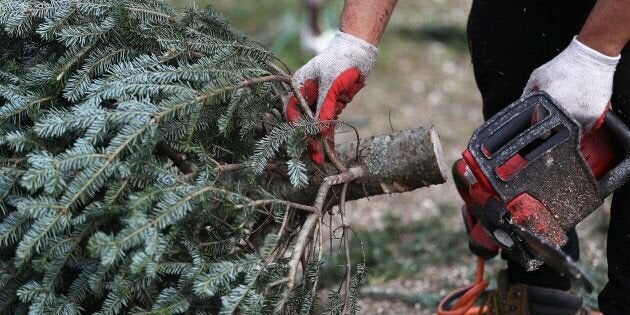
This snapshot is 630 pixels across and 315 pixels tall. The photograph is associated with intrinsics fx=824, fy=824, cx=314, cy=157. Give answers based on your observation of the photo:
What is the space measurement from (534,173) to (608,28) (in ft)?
1.25

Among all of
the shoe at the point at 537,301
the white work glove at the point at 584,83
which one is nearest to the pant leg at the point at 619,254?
the white work glove at the point at 584,83

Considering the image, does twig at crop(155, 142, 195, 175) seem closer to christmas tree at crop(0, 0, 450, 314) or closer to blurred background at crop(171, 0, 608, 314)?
christmas tree at crop(0, 0, 450, 314)

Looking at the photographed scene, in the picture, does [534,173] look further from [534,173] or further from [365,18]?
[365,18]

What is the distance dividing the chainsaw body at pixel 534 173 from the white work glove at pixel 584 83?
5 centimetres

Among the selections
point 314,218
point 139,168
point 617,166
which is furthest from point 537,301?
point 139,168

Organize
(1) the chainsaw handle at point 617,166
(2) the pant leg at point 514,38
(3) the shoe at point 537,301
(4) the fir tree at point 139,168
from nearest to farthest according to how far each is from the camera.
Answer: (4) the fir tree at point 139,168, (1) the chainsaw handle at point 617,166, (2) the pant leg at point 514,38, (3) the shoe at point 537,301

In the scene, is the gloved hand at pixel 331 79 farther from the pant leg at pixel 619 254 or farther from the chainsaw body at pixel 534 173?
the pant leg at pixel 619 254

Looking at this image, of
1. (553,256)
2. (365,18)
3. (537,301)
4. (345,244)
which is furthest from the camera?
(537,301)

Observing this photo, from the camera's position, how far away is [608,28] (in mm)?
1942

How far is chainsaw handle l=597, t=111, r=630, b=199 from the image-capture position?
6.57ft

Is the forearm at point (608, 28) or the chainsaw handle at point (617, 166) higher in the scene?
the forearm at point (608, 28)

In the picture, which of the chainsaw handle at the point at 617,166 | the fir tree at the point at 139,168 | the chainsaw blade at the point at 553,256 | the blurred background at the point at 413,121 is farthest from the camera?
the blurred background at the point at 413,121

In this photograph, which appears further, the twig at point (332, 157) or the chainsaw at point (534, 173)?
the twig at point (332, 157)

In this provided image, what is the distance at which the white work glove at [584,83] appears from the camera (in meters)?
1.94
